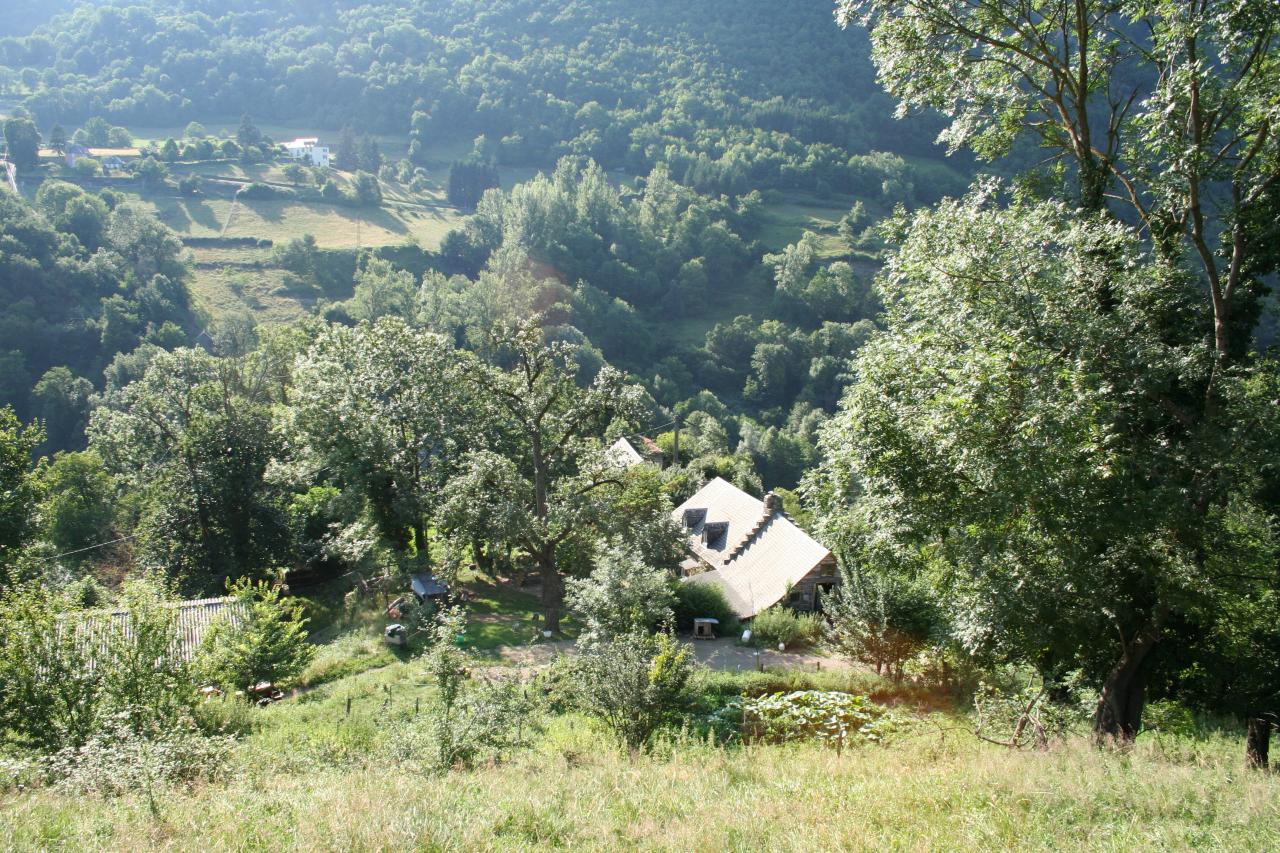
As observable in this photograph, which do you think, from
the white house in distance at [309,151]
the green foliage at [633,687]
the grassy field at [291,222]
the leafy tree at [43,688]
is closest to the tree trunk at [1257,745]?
the green foliage at [633,687]

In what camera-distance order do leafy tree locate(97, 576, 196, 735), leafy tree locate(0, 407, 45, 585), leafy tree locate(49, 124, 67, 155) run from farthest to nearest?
leafy tree locate(49, 124, 67, 155)
leafy tree locate(0, 407, 45, 585)
leafy tree locate(97, 576, 196, 735)

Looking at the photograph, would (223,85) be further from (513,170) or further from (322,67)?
(513,170)

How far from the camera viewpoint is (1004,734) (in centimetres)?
1242

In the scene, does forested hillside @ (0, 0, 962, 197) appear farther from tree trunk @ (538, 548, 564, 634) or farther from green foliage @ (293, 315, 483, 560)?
tree trunk @ (538, 548, 564, 634)

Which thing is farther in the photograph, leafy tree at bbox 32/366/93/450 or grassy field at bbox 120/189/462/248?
grassy field at bbox 120/189/462/248

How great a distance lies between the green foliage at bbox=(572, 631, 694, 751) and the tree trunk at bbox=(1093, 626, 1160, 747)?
20.7 feet

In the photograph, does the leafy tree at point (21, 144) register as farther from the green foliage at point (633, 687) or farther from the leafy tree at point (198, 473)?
the green foliage at point (633, 687)

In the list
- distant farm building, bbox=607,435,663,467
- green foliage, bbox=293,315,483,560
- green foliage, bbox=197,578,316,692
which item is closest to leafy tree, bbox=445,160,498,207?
distant farm building, bbox=607,435,663,467

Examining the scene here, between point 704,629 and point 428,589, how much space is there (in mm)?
8937

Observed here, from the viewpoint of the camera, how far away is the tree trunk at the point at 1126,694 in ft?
37.6

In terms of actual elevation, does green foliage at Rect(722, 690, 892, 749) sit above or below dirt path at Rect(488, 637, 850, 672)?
above

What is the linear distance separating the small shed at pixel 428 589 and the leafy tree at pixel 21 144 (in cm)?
11962

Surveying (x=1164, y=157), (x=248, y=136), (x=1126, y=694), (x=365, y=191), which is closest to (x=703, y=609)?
(x=1126, y=694)

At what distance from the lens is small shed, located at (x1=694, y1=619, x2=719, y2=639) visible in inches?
933
